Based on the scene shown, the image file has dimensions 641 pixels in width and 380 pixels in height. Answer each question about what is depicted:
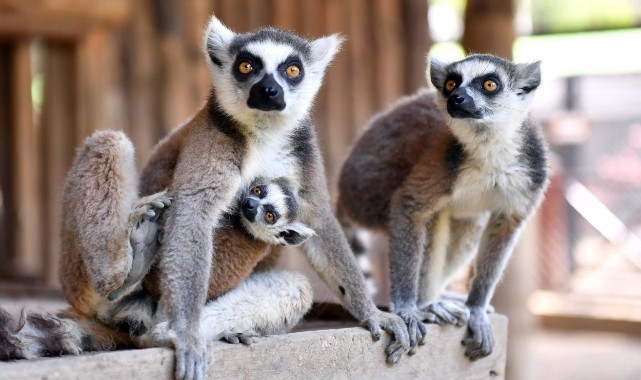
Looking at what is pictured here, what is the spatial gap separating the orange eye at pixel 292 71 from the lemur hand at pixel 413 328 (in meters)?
1.49

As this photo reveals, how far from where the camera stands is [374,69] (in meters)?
10.0

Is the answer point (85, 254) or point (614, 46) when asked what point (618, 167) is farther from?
point (85, 254)

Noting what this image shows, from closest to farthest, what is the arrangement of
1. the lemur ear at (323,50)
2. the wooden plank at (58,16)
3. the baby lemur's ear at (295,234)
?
the baby lemur's ear at (295,234)
the lemur ear at (323,50)
the wooden plank at (58,16)

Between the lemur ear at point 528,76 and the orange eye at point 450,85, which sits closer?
the orange eye at point 450,85

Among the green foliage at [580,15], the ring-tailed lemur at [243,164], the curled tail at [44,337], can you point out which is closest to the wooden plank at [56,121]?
the ring-tailed lemur at [243,164]

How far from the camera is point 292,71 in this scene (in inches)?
185

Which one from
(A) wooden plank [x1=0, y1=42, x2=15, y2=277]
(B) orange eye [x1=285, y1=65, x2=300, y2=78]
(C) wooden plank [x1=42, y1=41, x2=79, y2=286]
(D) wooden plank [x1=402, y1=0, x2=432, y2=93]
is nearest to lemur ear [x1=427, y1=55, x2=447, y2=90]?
(B) orange eye [x1=285, y1=65, x2=300, y2=78]

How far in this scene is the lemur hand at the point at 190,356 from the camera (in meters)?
3.87

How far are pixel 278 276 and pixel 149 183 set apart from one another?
85cm

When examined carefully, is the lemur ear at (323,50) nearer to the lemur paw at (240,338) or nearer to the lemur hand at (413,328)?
the lemur hand at (413,328)

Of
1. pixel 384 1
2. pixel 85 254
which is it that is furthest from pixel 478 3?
pixel 85 254

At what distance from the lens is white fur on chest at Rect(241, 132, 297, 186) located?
177 inches

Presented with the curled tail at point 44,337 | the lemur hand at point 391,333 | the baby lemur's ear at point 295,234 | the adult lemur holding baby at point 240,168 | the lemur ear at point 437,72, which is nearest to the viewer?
the curled tail at point 44,337

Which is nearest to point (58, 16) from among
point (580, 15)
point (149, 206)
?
point (149, 206)
